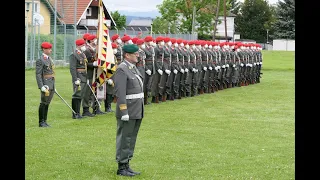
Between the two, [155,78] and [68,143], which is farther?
[155,78]

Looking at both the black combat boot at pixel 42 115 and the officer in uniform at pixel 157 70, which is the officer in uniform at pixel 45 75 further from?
the officer in uniform at pixel 157 70

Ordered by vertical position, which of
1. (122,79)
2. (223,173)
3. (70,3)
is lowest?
(223,173)

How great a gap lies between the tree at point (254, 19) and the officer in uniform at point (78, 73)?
80.3 meters

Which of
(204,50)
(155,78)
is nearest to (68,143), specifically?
(155,78)

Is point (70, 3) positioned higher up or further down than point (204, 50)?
higher up

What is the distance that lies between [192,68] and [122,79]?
14022 millimetres

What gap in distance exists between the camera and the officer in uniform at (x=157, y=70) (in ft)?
63.0

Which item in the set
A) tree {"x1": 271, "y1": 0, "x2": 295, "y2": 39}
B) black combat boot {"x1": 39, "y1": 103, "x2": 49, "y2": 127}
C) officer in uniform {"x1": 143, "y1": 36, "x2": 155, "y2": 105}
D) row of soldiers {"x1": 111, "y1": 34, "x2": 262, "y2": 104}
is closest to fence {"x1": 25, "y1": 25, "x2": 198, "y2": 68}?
row of soldiers {"x1": 111, "y1": 34, "x2": 262, "y2": 104}

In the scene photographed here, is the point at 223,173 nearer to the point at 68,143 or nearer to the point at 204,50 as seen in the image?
the point at 68,143

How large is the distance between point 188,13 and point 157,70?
48.1 metres

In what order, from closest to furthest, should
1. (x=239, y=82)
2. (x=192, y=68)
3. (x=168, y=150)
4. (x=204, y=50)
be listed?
1. (x=168, y=150)
2. (x=192, y=68)
3. (x=204, y=50)
4. (x=239, y=82)

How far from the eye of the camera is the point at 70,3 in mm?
45938
